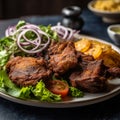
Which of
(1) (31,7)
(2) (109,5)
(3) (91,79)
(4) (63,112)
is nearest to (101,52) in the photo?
(3) (91,79)

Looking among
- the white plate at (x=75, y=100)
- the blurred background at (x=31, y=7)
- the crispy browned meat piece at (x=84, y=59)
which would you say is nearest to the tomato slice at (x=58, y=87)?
the white plate at (x=75, y=100)

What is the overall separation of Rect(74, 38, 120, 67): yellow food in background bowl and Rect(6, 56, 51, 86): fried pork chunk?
1.19ft

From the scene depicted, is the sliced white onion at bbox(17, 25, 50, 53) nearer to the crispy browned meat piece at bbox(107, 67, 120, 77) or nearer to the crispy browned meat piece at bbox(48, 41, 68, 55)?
the crispy browned meat piece at bbox(48, 41, 68, 55)

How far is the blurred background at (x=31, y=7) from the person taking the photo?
4.56 m

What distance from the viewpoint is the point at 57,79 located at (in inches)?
76.7

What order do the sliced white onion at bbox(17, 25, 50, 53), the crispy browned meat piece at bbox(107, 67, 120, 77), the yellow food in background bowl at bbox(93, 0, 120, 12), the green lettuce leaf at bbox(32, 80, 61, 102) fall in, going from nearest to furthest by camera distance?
the green lettuce leaf at bbox(32, 80, 61, 102) → the crispy browned meat piece at bbox(107, 67, 120, 77) → the sliced white onion at bbox(17, 25, 50, 53) → the yellow food in background bowl at bbox(93, 0, 120, 12)

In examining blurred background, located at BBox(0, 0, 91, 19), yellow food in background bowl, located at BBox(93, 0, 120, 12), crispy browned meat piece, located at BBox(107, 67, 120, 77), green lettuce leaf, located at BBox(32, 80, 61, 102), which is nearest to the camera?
green lettuce leaf, located at BBox(32, 80, 61, 102)

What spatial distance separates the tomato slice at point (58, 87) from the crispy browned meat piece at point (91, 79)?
51 millimetres

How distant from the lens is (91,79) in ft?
6.00

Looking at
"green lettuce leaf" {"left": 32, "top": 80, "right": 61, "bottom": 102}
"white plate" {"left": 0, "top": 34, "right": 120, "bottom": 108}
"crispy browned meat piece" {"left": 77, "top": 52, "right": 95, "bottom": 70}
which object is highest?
"crispy browned meat piece" {"left": 77, "top": 52, "right": 95, "bottom": 70}

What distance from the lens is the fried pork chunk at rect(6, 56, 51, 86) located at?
187 centimetres

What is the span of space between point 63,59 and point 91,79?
0.26 meters

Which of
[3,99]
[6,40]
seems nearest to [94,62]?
[3,99]

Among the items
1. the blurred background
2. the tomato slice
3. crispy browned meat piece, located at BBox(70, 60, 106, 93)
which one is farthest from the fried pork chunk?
the blurred background
